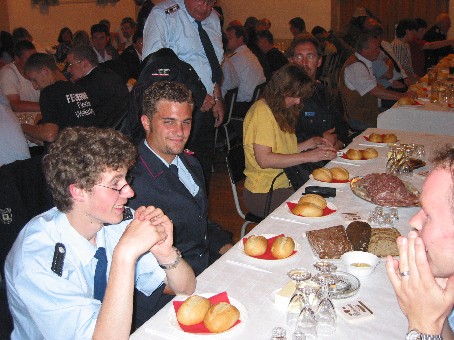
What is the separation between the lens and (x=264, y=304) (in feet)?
5.61

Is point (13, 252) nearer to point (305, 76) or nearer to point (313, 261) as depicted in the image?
point (313, 261)

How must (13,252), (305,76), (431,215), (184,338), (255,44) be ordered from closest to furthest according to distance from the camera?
(431,215), (184,338), (13,252), (305,76), (255,44)

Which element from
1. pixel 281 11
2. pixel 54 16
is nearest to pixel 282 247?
pixel 54 16

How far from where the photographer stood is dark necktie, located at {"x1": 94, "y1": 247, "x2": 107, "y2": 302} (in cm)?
176

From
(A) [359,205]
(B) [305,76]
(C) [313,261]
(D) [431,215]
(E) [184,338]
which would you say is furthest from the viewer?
(B) [305,76]

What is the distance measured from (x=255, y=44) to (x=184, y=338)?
713 centimetres

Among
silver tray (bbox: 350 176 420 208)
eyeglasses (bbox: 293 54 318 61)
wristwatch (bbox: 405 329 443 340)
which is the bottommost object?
silver tray (bbox: 350 176 420 208)

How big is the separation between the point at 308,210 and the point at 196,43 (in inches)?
80.5

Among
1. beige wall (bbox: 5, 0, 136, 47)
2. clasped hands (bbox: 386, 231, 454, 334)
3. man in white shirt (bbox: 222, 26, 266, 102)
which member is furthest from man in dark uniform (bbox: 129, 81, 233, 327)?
beige wall (bbox: 5, 0, 136, 47)

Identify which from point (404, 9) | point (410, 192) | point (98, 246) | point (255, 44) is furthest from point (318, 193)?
point (404, 9)

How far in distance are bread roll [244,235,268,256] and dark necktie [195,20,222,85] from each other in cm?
231

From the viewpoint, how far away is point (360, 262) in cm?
193

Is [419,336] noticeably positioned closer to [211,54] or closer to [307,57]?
[211,54]

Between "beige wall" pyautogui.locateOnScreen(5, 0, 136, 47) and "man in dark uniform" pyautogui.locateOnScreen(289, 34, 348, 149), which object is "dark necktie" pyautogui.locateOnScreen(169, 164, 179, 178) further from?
"beige wall" pyautogui.locateOnScreen(5, 0, 136, 47)
